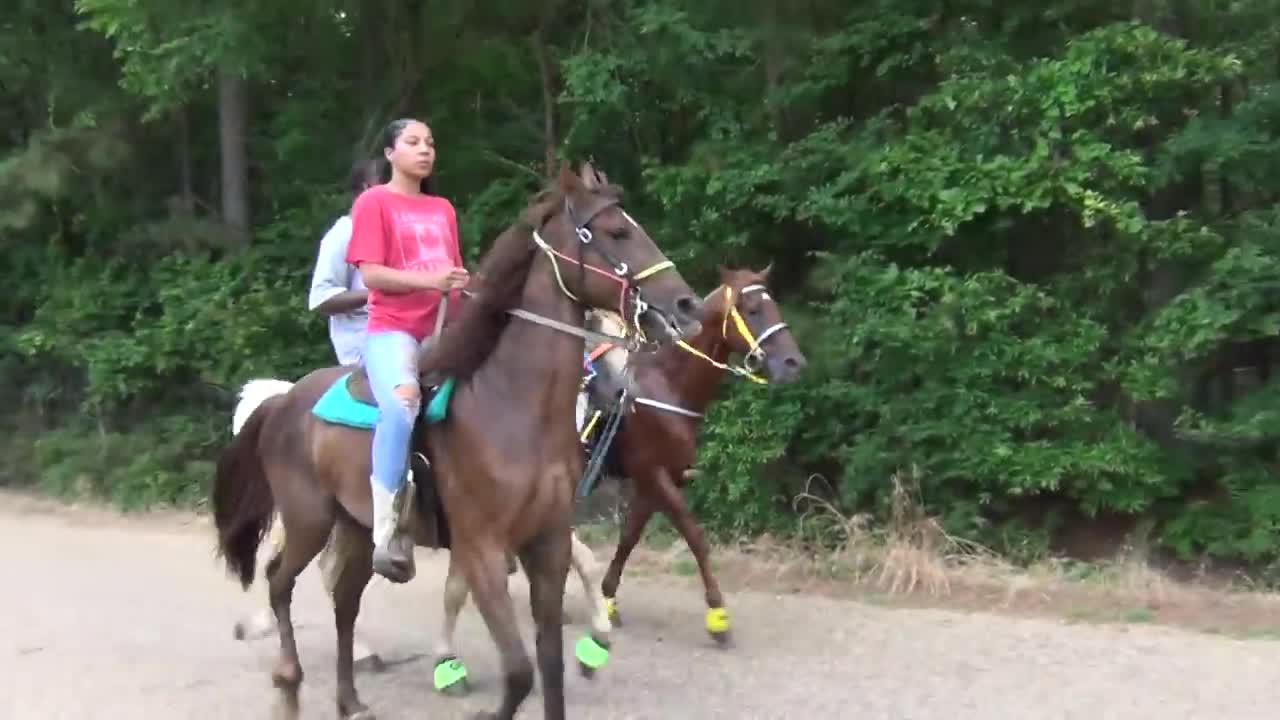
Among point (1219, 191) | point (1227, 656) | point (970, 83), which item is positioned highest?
point (970, 83)

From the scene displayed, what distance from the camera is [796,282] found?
10.1 meters

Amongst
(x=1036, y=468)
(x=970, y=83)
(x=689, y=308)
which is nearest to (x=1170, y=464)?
(x=1036, y=468)

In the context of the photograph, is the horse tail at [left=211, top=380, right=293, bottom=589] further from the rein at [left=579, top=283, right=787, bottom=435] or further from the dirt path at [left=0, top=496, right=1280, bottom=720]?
the rein at [left=579, top=283, right=787, bottom=435]

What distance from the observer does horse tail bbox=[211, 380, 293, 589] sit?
20.8 feet

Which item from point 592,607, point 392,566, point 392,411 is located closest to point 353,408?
point 392,411

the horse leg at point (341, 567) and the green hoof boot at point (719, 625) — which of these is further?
the green hoof boot at point (719, 625)

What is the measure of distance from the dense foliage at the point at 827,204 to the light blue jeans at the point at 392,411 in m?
4.72

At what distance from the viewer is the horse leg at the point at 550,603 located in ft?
15.7

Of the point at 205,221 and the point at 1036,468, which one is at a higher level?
the point at 205,221

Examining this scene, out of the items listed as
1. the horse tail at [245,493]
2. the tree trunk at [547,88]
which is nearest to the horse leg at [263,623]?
the horse tail at [245,493]

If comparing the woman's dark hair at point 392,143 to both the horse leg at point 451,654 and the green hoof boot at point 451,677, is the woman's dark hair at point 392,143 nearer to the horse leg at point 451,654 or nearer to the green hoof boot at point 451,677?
the horse leg at point 451,654

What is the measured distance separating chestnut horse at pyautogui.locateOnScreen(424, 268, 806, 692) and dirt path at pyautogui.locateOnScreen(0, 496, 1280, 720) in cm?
55

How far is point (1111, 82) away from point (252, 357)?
8.28 meters

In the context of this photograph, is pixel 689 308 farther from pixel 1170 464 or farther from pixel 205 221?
pixel 205 221
